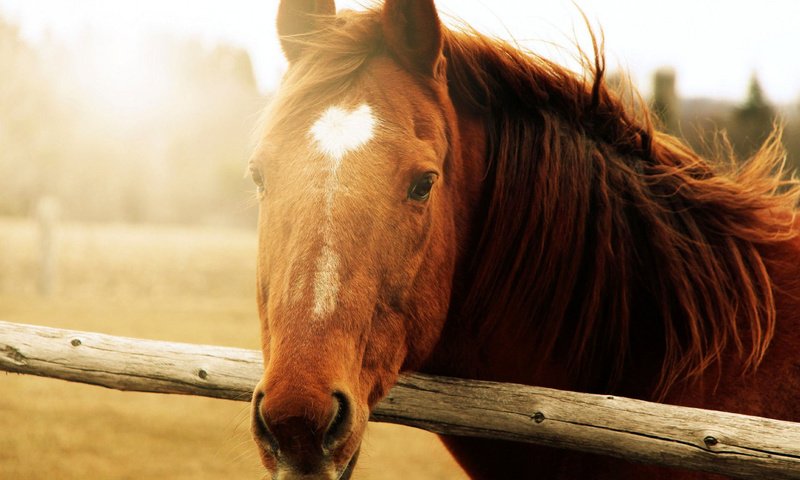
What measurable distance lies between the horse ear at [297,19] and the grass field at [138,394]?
1.34 m

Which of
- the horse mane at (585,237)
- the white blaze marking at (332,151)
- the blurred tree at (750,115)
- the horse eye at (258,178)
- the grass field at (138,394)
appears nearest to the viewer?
the white blaze marking at (332,151)

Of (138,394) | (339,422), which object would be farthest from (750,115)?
(339,422)

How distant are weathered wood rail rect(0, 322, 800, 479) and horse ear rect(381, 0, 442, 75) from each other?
3.49ft

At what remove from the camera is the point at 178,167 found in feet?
102

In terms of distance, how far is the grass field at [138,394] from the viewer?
5188mm

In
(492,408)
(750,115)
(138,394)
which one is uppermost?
(492,408)

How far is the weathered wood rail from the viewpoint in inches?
68.8

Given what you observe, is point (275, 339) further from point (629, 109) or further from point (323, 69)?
point (629, 109)

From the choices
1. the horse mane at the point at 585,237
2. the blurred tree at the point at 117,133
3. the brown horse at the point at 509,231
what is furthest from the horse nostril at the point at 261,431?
the blurred tree at the point at 117,133

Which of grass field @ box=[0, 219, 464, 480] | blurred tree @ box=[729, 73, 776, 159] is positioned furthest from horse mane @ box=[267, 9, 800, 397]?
blurred tree @ box=[729, 73, 776, 159]

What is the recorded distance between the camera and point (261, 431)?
1.54m

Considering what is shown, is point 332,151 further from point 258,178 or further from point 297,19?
point 297,19

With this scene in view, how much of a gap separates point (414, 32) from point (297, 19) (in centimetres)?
49

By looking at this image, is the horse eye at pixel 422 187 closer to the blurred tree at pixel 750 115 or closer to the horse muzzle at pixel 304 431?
the horse muzzle at pixel 304 431
